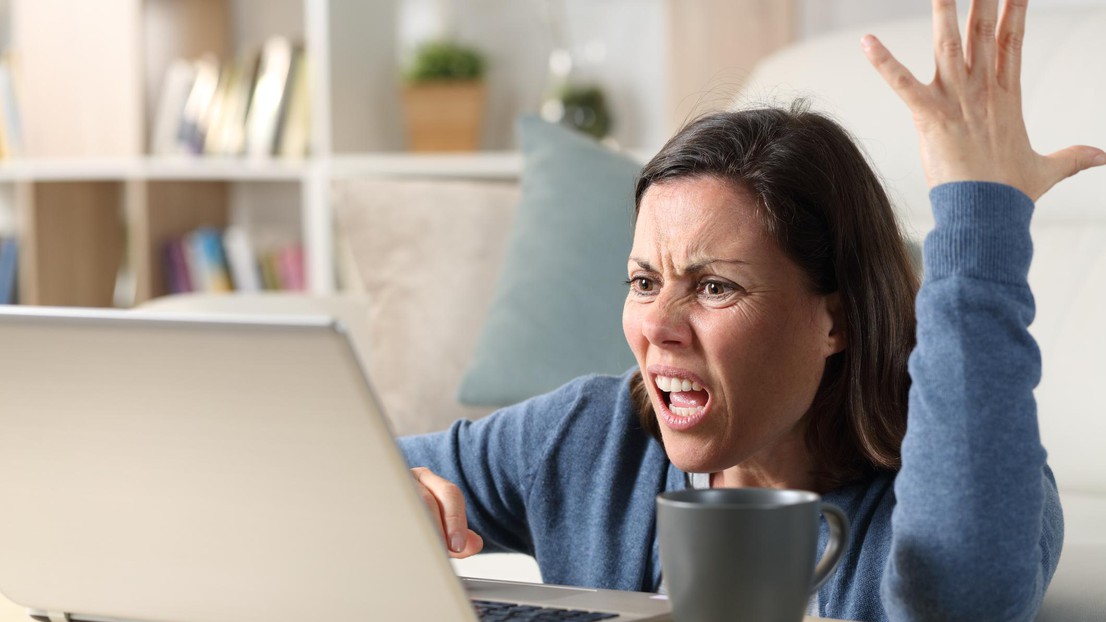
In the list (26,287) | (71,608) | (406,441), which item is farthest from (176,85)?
(71,608)

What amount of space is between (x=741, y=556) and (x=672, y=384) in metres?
0.32

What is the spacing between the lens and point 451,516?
0.95m

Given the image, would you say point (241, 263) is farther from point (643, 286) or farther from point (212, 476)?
point (212, 476)

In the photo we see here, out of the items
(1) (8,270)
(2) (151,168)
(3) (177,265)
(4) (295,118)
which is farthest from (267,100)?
(1) (8,270)

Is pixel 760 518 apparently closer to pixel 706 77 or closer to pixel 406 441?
pixel 406 441

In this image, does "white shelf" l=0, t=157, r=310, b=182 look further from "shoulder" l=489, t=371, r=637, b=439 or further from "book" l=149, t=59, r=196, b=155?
"shoulder" l=489, t=371, r=637, b=439

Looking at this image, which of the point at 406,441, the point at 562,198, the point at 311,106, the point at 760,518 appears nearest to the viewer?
the point at 760,518

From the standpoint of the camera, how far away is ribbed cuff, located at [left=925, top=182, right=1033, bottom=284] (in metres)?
0.75

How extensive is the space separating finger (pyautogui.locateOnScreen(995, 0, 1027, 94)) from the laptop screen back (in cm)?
43

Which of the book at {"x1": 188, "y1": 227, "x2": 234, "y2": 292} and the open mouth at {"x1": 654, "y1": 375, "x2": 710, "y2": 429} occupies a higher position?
the open mouth at {"x1": 654, "y1": 375, "x2": 710, "y2": 429}

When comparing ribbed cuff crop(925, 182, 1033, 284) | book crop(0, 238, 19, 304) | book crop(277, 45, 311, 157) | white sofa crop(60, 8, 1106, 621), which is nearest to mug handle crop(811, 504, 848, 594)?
ribbed cuff crop(925, 182, 1033, 284)

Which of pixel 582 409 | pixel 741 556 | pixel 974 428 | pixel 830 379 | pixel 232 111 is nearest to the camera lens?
pixel 741 556

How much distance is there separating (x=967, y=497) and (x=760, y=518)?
0.18 metres

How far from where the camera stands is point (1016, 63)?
31.0 inches
